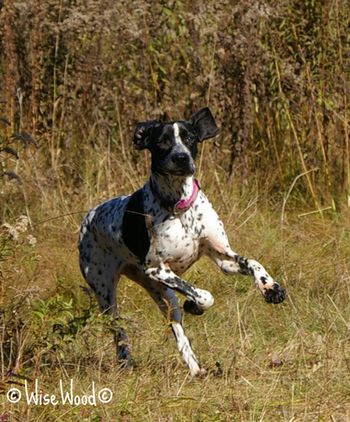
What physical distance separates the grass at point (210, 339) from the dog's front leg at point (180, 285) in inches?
8.6

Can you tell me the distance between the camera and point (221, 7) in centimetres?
940

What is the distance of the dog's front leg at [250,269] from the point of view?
623 cm

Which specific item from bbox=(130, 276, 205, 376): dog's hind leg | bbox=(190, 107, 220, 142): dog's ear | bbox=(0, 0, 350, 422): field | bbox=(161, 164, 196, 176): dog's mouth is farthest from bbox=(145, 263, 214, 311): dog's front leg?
bbox=(0, 0, 350, 422): field

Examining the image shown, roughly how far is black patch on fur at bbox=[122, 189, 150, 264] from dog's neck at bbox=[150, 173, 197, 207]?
163mm

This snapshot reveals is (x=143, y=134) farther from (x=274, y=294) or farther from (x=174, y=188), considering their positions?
(x=274, y=294)

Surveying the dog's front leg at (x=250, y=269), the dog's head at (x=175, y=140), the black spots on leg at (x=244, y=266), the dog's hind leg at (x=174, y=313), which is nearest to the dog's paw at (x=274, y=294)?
the dog's front leg at (x=250, y=269)

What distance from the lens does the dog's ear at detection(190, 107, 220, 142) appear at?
271 inches

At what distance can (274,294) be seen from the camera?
6.21m

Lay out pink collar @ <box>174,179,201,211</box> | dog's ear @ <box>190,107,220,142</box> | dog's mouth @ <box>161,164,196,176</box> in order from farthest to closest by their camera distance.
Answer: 1. dog's ear @ <box>190,107,220,142</box>
2. pink collar @ <box>174,179,201,211</box>
3. dog's mouth @ <box>161,164,196,176</box>

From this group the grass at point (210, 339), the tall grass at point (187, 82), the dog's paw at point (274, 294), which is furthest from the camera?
the tall grass at point (187, 82)

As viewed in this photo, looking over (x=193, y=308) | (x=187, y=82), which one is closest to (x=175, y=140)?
(x=193, y=308)

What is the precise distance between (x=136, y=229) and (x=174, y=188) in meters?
0.32

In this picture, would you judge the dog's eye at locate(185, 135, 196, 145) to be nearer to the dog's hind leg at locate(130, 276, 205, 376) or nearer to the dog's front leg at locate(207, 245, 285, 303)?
the dog's front leg at locate(207, 245, 285, 303)

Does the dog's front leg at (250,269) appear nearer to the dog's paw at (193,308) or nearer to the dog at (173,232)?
the dog at (173,232)
